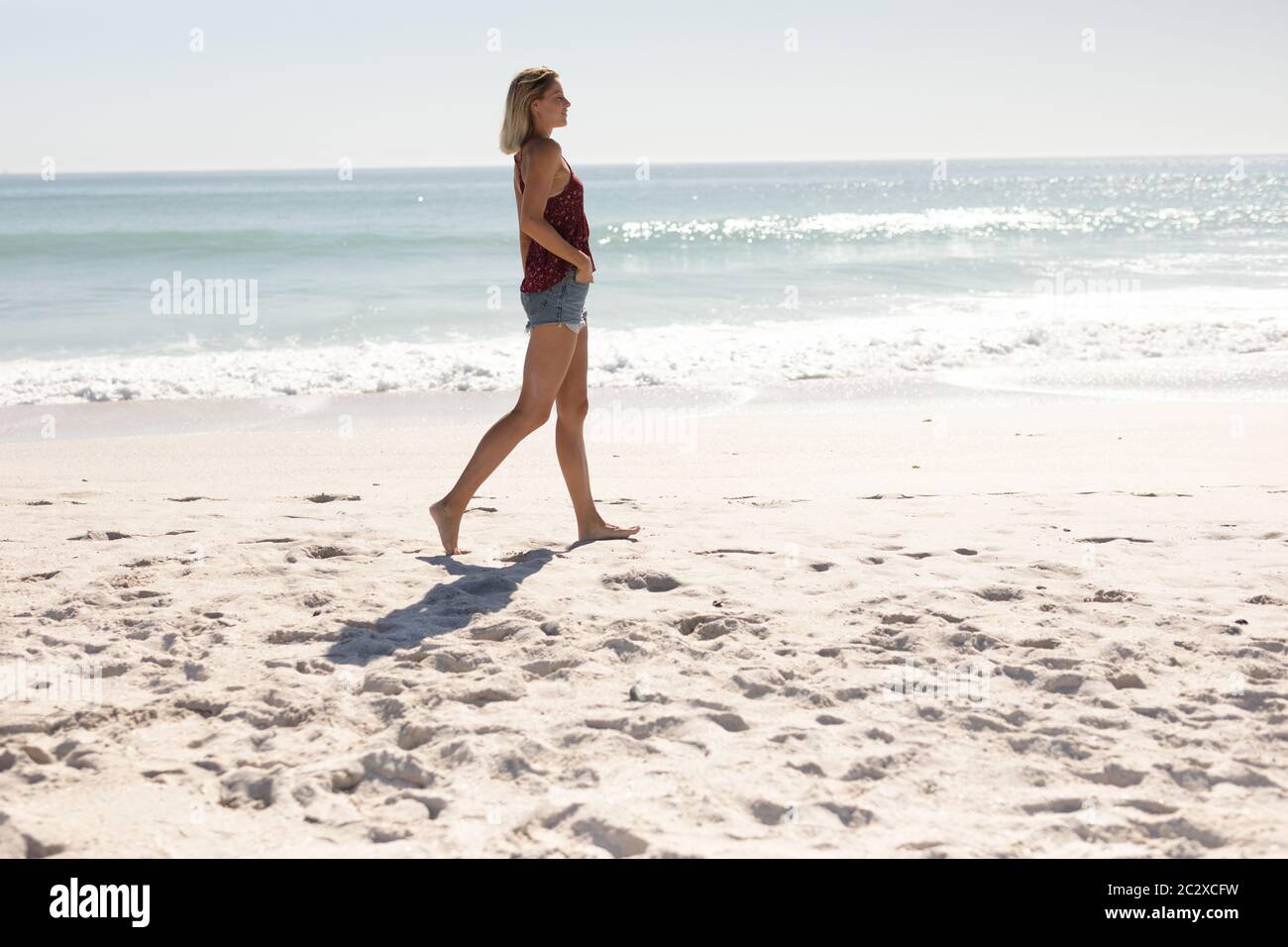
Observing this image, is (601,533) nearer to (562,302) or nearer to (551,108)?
(562,302)

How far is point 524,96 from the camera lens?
14.1ft

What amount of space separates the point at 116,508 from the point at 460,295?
46.0 feet

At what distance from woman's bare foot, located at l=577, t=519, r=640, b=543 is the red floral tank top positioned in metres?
1.07

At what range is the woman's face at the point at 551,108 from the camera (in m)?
4.30

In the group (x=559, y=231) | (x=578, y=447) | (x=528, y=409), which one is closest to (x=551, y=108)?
(x=559, y=231)

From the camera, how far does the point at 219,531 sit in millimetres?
4965

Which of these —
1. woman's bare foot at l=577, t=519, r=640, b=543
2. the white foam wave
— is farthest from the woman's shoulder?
the white foam wave

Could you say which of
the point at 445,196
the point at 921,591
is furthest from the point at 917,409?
the point at 445,196

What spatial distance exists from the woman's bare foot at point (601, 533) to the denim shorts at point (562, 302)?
0.90m

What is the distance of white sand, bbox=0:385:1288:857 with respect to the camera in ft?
8.56

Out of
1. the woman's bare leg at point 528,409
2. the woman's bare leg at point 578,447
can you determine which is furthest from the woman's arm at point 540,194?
the woman's bare leg at point 578,447

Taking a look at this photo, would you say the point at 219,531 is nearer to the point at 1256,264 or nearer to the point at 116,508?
the point at 116,508

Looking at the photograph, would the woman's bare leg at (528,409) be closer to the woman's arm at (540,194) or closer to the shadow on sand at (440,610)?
the shadow on sand at (440,610)

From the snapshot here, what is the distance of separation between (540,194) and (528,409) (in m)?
0.84
